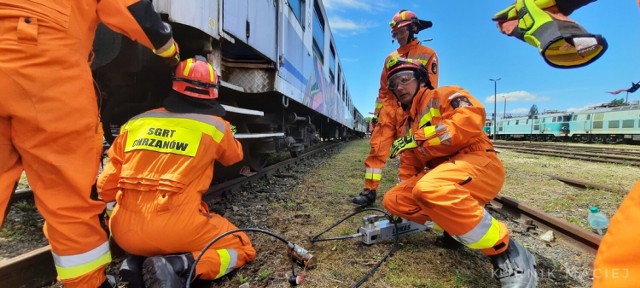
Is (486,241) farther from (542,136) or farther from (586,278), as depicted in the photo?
(542,136)

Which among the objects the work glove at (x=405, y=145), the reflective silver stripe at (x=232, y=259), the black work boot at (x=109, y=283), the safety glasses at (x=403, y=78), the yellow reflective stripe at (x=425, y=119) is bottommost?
the black work boot at (x=109, y=283)

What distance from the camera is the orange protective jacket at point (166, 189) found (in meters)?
2.04

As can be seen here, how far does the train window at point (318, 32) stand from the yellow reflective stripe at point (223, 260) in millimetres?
6022

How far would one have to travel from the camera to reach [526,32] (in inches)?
43.6

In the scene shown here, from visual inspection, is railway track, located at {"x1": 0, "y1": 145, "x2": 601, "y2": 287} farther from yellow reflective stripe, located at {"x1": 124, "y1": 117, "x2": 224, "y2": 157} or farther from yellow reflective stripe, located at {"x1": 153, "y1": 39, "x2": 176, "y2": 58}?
yellow reflective stripe, located at {"x1": 153, "y1": 39, "x2": 176, "y2": 58}

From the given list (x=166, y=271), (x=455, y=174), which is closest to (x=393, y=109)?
(x=455, y=174)

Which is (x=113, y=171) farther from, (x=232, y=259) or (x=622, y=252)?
(x=622, y=252)

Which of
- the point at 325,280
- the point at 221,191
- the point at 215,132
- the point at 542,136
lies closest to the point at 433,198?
the point at 325,280

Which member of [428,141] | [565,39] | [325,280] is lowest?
[325,280]

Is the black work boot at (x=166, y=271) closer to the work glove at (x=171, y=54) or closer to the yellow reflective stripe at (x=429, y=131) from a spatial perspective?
the work glove at (x=171, y=54)

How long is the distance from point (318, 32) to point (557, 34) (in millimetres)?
7579

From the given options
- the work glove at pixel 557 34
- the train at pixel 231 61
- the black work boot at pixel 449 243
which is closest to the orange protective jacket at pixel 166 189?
the train at pixel 231 61

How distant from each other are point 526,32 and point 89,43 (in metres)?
2.10

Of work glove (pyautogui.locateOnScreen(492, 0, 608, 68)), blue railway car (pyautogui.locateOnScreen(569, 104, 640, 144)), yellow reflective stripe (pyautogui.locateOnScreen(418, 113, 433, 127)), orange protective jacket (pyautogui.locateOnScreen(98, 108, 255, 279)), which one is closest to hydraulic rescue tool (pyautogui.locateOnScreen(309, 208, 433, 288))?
yellow reflective stripe (pyautogui.locateOnScreen(418, 113, 433, 127))
